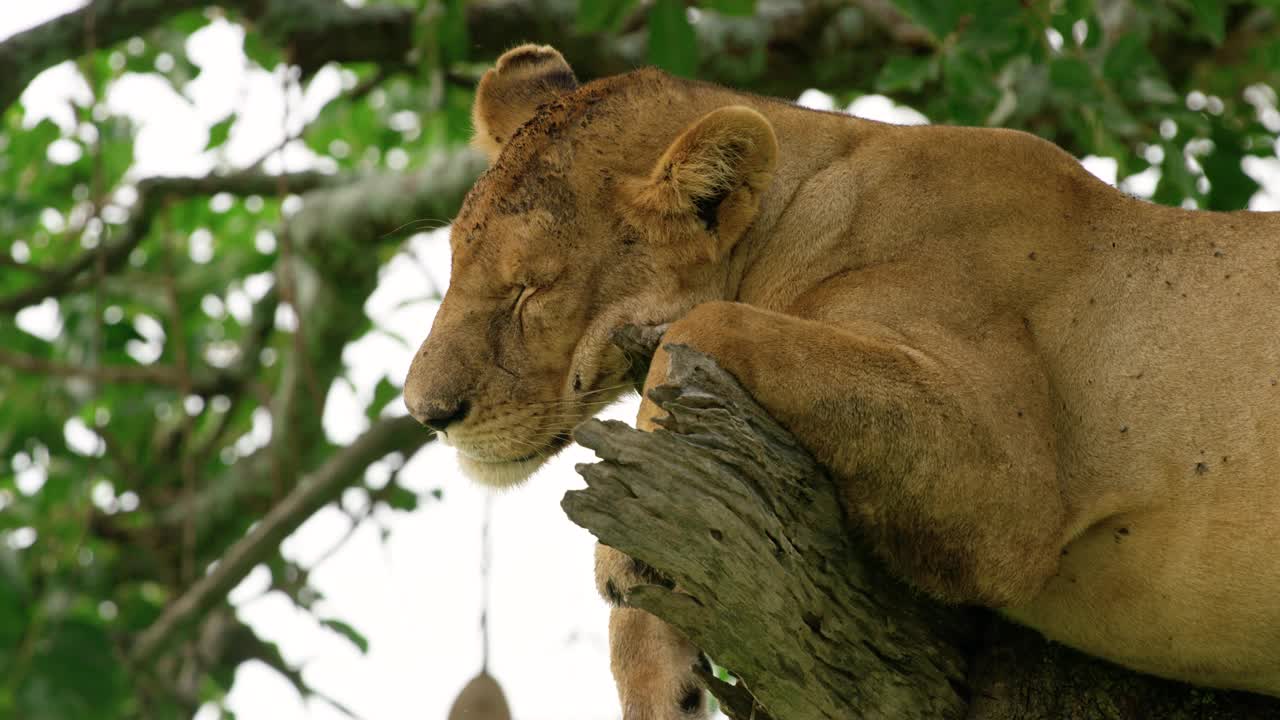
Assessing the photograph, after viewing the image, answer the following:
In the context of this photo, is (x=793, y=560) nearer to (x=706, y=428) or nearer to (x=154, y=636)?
(x=706, y=428)

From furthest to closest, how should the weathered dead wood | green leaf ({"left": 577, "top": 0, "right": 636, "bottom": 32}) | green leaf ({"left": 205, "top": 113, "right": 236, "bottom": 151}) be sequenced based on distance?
green leaf ({"left": 205, "top": 113, "right": 236, "bottom": 151}), green leaf ({"left": 577, "top": 0, "right": 636, "bottom": 32}), the weathered dead wood

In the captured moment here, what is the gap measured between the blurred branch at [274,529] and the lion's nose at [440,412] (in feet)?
9.98

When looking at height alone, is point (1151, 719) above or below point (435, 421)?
below

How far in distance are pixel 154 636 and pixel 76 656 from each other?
109 inches

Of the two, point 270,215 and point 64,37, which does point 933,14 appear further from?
point 270,215

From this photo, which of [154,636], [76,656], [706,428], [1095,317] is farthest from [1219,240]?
[154,636]

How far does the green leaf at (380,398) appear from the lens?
321 inches

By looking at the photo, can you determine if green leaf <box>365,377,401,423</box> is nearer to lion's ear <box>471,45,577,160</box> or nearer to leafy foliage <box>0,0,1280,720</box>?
leafy foliage <box>0,0,1280,720</box>

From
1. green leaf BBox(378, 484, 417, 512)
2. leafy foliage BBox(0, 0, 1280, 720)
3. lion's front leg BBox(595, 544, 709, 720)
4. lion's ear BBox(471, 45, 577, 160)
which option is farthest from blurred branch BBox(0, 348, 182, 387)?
lion's front leg BBox(595, 544, 709, 720)

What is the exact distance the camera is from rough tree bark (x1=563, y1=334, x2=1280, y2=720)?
2.88 m

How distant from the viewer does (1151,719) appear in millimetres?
3455

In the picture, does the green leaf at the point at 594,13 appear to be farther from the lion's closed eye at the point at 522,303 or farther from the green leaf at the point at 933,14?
the lion's closed eye at the point at 522,303

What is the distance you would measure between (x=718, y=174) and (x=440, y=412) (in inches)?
34.9

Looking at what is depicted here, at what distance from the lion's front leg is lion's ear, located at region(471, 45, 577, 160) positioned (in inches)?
54.1
